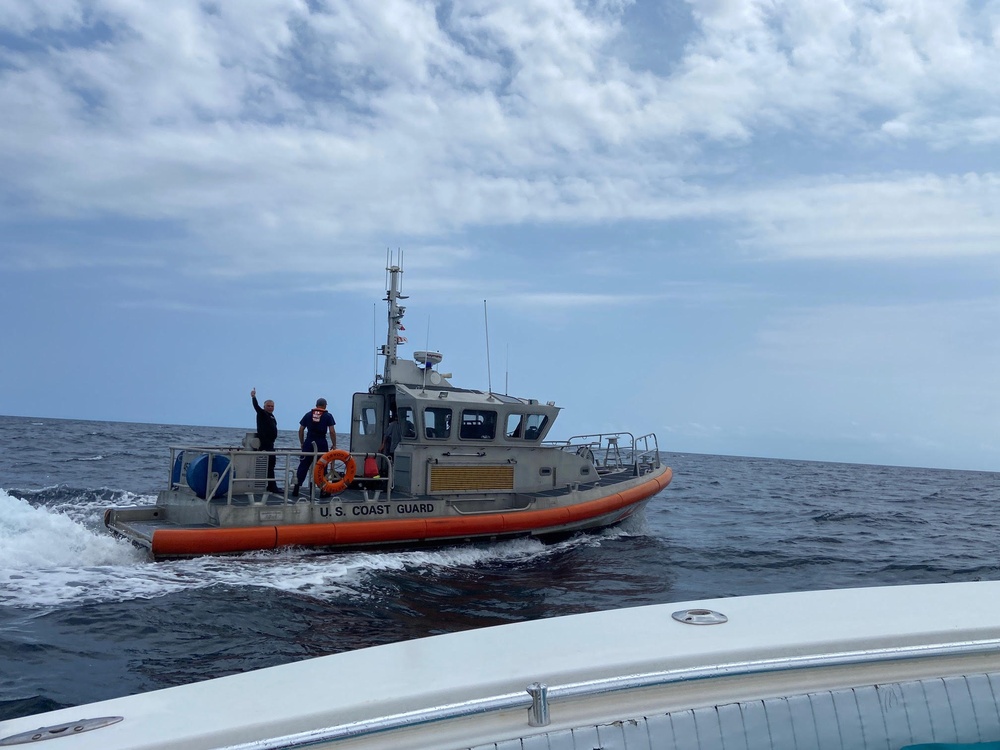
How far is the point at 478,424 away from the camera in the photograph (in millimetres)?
11461

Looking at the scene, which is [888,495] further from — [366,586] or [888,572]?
[366,586]

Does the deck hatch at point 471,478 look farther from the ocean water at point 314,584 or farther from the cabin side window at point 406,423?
the ocean water at point 314,584

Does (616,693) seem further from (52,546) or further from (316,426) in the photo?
(316,426)

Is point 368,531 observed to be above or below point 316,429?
below

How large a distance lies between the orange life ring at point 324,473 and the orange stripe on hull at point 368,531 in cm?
65

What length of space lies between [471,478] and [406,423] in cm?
127

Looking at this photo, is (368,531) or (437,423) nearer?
(368,531)

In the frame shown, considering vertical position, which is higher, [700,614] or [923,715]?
[700,614]

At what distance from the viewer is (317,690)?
79.2 inches

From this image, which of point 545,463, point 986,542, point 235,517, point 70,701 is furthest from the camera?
point 986,542

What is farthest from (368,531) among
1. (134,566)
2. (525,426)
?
(525,426)

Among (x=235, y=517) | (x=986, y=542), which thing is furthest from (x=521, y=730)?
(x=986, y=542)

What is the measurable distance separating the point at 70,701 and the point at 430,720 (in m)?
4.34

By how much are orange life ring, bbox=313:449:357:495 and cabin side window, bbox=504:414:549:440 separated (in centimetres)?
259
